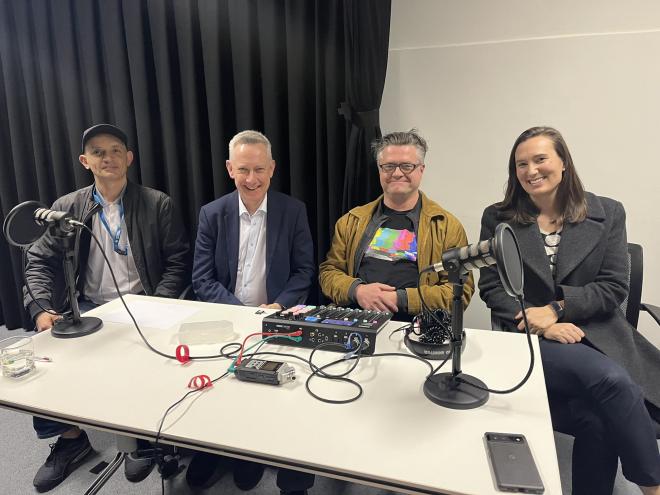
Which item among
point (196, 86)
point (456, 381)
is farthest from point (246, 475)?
point (196, 86)

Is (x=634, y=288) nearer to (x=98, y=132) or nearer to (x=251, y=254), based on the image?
(x=251, y=254)

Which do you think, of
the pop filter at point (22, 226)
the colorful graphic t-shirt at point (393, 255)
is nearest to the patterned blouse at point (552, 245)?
the colorful graphic t-shirt at point (393, 255)

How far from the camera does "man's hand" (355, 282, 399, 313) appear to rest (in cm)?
184

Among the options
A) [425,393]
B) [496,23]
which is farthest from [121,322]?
[496,23]

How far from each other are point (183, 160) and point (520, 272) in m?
2.22

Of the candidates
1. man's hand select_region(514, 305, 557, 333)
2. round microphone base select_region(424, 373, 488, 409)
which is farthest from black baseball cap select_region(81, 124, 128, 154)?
man's hand select_region(514, 305, 557, 333)

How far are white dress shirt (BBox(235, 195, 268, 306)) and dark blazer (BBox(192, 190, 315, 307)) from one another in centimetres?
3

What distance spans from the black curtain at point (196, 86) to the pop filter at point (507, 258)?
4.77ft

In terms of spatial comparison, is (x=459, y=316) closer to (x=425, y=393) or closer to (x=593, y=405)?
(x=425, y=393)

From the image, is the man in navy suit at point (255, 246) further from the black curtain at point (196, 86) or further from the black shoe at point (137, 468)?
the black shoe at point (137, 468)

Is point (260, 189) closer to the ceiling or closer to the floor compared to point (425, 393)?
closer to the ceiling

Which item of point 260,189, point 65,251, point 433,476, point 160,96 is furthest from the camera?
point 160,96

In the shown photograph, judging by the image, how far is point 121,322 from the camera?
1559mm

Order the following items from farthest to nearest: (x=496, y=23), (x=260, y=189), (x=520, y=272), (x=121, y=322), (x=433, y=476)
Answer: (x=496, y=23) → (x=260, y=189) → (x=121, y=322) → (x=520, y=272) → (x=433, y=476)
